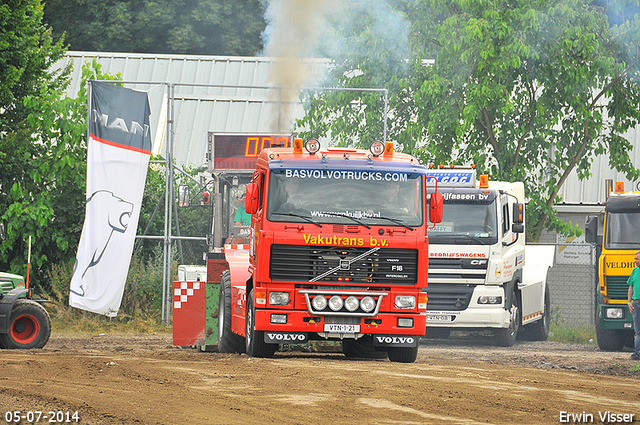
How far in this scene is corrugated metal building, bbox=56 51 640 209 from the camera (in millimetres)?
26422

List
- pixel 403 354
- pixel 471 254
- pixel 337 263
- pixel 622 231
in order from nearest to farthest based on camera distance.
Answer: pixel 337 263
pixel 403 354
pixel 471 254
pixel 622 231

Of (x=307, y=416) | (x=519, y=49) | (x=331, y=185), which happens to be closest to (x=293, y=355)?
(x=331, y=185)

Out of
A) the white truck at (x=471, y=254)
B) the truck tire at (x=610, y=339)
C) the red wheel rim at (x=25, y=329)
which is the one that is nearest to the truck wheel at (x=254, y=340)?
the red wheel rim at (x=25, y=329)

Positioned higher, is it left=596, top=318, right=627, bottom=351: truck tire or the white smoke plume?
the white smoke plume

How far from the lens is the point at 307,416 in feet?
27.1

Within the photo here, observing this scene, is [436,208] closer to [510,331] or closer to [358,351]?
[358,351]

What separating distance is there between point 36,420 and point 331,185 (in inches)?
218

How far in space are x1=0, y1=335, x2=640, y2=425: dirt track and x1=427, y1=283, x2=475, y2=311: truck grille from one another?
358cm

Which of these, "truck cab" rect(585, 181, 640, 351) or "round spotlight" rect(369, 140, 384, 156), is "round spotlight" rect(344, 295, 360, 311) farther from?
"truck cab" rect(585, 181, 640, 351)

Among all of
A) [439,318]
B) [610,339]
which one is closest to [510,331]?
[439,318]

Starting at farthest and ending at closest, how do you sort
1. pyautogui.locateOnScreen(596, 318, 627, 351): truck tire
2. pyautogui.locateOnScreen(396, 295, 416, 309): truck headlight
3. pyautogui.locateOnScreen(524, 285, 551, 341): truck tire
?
pyautogui.locateOnScreen(524, 285, 551, 341): truck tire → pyautogui.locateOnScreen(596, 318, 627, 351): truck tire → pyautogui.locateOnScreen(396, 295, 416, 309): truck headlight

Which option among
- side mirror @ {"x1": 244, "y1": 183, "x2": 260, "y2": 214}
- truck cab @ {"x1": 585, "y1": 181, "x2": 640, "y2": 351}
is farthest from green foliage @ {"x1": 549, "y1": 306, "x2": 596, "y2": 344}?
side mirror @ {"x1": 244, "y1": 183, "x2": 260, "y2": 214}

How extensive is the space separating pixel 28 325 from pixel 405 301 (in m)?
6.30

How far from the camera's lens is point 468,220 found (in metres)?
17.6
